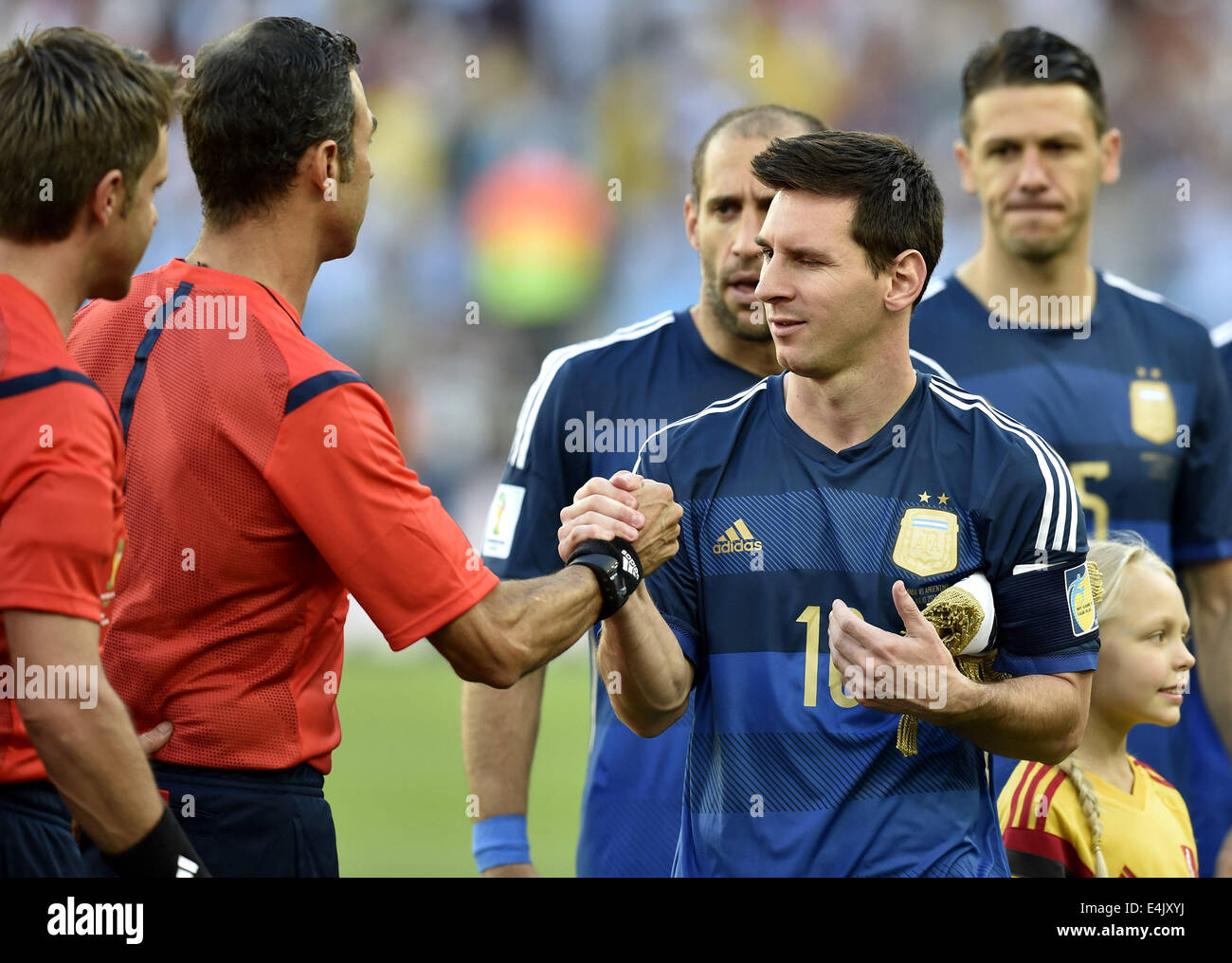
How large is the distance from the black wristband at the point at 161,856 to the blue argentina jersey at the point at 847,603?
100 centimetres

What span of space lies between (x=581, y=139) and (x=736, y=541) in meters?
12.4

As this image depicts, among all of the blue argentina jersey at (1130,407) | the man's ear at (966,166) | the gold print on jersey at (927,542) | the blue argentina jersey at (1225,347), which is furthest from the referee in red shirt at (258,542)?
the blue argentina jersey at (1225,347)

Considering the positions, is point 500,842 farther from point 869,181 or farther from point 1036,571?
point 869,181

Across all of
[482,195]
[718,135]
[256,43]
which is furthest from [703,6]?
[256,43]

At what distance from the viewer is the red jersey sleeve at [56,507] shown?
85.6 inches

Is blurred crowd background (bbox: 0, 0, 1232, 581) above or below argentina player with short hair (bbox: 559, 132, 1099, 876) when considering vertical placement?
above

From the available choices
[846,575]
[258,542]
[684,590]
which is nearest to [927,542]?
[846,575]

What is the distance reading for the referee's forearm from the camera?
283cm

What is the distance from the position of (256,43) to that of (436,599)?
44.3 inches

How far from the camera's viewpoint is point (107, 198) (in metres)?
2.44

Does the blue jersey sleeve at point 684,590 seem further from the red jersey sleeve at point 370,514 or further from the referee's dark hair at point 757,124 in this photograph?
the referee's dark hair at point 757,124

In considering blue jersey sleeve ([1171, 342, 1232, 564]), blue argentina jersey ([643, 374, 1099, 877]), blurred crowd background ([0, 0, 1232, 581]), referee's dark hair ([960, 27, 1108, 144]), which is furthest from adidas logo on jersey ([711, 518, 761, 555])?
blurred crowd background ([0, 0, 1232, 581])

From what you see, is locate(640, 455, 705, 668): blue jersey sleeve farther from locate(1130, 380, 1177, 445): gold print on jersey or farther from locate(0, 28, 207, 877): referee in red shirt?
locate(1130, 380, 1177, 445): gold print on jersey

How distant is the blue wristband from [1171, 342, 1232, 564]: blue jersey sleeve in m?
2.04
